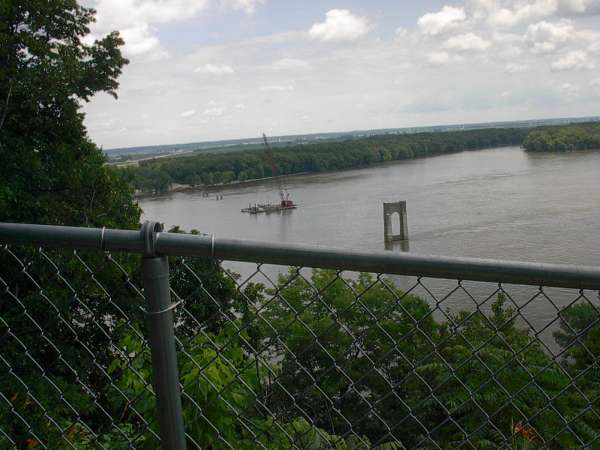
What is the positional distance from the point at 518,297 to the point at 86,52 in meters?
16.5

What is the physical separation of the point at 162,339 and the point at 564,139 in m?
97.1

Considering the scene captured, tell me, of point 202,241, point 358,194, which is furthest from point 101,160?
point 358,194

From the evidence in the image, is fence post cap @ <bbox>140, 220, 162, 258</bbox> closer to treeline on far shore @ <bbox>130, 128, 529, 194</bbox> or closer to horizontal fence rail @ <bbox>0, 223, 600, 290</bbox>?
horizontal fence rail @ <bbox>0, 223, 600, 290</bbox>

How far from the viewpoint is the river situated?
33.1 m

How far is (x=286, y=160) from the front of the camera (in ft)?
267

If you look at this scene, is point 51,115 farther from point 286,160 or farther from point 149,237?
point 286,160

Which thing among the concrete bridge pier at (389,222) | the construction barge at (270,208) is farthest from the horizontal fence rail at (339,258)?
the construction barge at (270,208)

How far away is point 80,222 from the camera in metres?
12.4

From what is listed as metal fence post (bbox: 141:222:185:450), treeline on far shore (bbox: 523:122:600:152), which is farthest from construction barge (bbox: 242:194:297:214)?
treeline on far shore (bbox: 523:122:600:152)

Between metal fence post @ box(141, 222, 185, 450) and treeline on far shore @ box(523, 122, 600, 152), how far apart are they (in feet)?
313

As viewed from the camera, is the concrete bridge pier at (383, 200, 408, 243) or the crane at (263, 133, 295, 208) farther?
the crane at (263, 133, 295, 208)

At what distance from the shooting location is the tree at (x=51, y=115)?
448 inches

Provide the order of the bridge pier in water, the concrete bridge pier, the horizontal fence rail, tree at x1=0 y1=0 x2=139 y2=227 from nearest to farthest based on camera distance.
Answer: the horizontal fence rail < tree at x1=0 y1=0 x2=139 y2=227 < the bridge pier in water < the concrete bridge pier

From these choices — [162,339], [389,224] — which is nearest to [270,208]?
[389,224]
